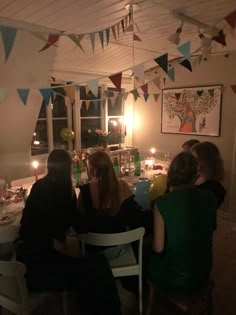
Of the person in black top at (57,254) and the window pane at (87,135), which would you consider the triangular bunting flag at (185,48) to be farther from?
the window pane at (87,135)

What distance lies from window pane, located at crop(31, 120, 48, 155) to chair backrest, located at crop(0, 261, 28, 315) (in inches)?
105

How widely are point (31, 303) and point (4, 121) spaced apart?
2.12 m

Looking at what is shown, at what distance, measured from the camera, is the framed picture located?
159 inches

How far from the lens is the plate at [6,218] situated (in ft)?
6.48

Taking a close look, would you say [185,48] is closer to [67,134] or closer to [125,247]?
[125,247]

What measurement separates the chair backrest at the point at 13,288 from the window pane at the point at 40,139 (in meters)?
2.66

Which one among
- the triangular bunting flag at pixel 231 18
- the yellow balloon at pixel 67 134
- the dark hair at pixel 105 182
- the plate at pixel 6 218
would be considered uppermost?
the triangular bunting flag at pixel 231 18

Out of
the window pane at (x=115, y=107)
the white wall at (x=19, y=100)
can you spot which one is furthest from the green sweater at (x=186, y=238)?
the window pane at (x=115, y=107)

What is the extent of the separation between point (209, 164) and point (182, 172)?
0.59m

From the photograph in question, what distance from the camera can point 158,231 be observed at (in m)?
1.65

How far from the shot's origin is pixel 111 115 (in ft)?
16.7

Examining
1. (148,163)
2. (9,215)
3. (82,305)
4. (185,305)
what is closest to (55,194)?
(9,215)

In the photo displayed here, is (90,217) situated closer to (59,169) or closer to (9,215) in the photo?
(59,169)

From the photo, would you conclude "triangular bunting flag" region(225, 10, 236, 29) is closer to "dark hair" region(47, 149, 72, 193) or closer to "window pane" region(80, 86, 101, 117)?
"dark hair" region(47, 149, 72, 193)
